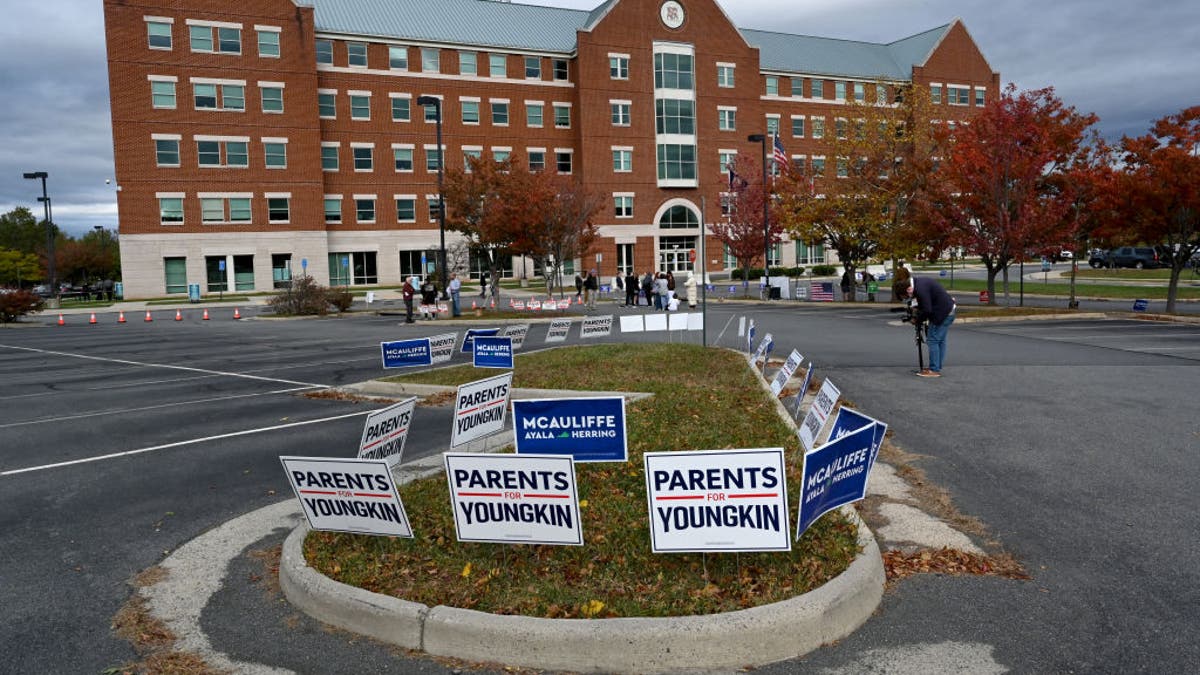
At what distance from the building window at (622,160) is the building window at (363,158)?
57.3ft

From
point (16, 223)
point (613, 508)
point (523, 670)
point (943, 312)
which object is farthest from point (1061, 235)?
point (16, 223)

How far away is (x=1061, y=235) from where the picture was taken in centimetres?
2922

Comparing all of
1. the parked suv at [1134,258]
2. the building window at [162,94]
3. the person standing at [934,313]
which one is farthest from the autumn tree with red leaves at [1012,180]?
the building window at [162,94]

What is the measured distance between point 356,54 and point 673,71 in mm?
23073

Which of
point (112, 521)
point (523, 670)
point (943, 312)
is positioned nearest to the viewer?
point (523, 670)

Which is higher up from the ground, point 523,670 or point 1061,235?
point 1061,235

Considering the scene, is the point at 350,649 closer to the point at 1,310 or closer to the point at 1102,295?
the point at 1102,295

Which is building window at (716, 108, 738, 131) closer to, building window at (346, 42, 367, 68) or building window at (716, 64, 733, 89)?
building window at (716, 64, 733, 89)

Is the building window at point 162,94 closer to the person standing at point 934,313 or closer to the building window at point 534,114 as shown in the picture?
the building window at point 534,114

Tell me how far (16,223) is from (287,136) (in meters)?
65.6

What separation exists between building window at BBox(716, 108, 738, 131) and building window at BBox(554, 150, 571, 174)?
1196cm

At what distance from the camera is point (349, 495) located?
5.96 m

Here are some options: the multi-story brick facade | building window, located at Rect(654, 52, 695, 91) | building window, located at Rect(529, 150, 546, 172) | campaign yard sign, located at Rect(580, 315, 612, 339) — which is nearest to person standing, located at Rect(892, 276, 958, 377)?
campaign yard sign, located at Rect(580, 315, 612, 339)

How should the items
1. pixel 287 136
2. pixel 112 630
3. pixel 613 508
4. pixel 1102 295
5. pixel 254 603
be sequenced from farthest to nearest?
pixel 287 136 < pixel 1102 295 < pixel 613 508 < pixel 254 603 < pixel 112 630
